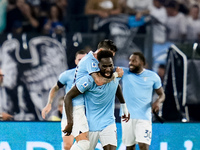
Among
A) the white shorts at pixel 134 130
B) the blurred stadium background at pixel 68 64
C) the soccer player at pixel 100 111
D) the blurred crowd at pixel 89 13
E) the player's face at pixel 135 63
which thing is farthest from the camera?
the blurred crowd at pixel 89 13

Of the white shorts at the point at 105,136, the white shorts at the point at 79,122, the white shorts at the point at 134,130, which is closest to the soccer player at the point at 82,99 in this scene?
the white shorts at the point at 79,122

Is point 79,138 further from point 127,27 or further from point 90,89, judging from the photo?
point 127,27

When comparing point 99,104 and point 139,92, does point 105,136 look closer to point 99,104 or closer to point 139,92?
point 99,104

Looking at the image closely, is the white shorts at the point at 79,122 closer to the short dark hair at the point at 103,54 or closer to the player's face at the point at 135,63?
the short dark hair at the point at 103,54

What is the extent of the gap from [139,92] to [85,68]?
→ 195cm

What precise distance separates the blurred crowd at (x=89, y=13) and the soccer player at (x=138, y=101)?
9.28ft

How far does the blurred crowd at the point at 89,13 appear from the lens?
10.3 m

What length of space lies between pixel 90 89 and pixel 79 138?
57cm

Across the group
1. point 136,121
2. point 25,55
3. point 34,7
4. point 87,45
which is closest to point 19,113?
point 25,55

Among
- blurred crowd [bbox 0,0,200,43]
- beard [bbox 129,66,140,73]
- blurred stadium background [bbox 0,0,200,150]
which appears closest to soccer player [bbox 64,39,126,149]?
beard [bbox 129,66,140,73]

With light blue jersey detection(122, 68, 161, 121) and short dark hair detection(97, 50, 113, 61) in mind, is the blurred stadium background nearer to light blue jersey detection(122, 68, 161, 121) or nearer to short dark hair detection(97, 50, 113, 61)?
light blue jersey detection(122, 68, 161, 121)

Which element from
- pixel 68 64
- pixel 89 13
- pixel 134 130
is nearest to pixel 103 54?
pixel 134 130

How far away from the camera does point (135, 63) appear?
7.43m

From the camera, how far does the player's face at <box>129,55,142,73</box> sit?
24.3ft
